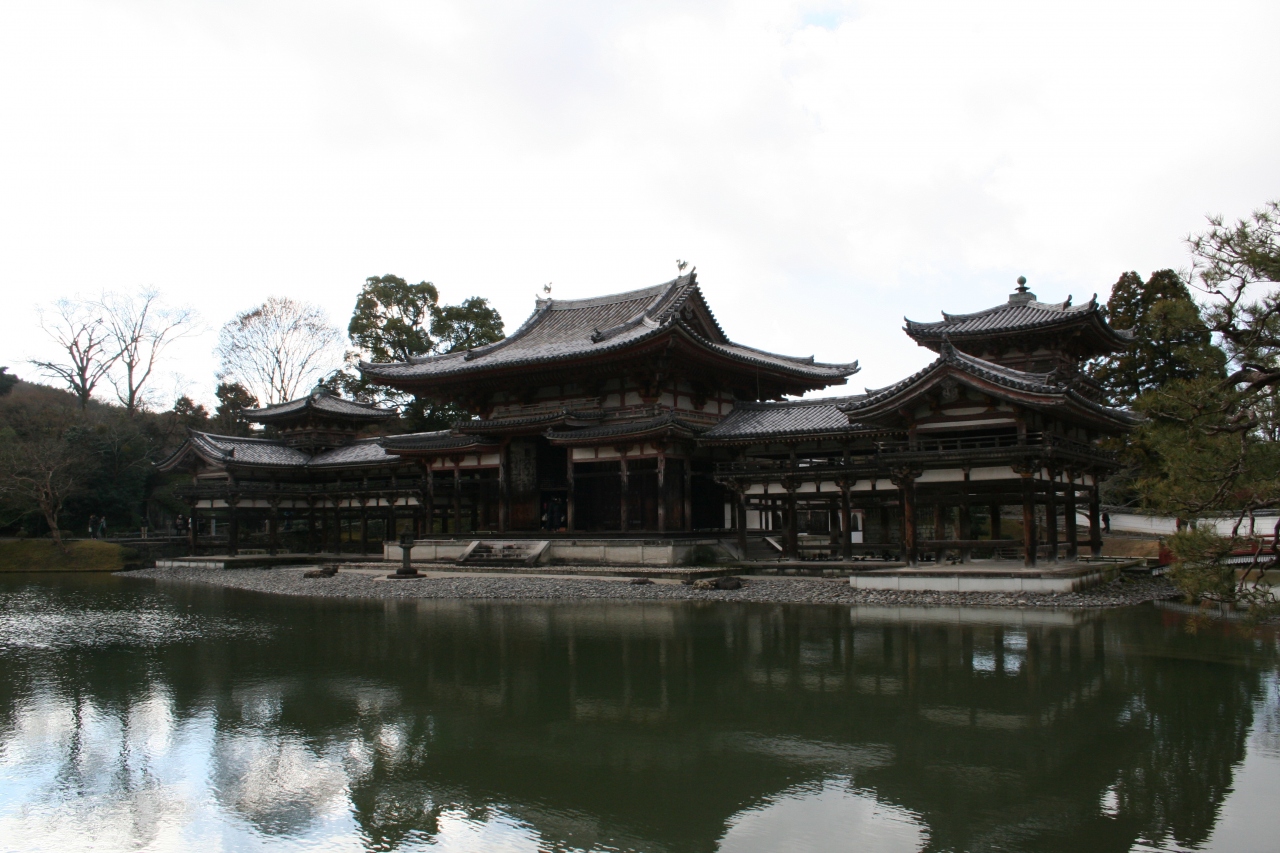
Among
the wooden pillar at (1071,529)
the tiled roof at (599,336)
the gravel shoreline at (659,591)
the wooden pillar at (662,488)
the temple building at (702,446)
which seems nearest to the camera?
the gravel shoreline at (659,591)

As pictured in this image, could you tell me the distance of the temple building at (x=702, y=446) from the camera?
19.7m

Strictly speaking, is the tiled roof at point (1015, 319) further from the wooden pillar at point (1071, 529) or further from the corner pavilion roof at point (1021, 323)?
the wooden pillar at point (1071, 529)

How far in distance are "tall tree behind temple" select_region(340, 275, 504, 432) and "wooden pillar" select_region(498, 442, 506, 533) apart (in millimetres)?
19832

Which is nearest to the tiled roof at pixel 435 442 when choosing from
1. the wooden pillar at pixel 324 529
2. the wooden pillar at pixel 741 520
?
the wooden pillar at pixel 324 529

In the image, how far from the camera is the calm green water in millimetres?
6043

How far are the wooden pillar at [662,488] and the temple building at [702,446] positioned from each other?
7 cm

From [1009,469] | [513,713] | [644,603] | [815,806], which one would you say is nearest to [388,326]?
[644,603]

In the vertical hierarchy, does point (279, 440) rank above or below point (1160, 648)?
above

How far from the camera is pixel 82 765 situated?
7.76m

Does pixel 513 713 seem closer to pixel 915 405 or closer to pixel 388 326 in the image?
pixel 915 405

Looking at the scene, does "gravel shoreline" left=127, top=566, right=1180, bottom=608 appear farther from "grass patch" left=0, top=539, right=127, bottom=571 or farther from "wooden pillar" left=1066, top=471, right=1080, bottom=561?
"grass patch" left=0, top=539, right=127, bottom=571

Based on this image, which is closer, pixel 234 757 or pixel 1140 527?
Result: pixel 234 757

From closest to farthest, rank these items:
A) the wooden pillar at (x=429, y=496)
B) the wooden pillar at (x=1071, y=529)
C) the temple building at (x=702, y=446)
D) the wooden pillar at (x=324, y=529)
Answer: the temple building at (x=702, y=446) < the wooden pillar at (x=1071, y=529) < the wooden pillar at (x=429, y=496) < the wooden pillar at (x=324, y=529)

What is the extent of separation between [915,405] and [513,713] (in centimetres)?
1417
